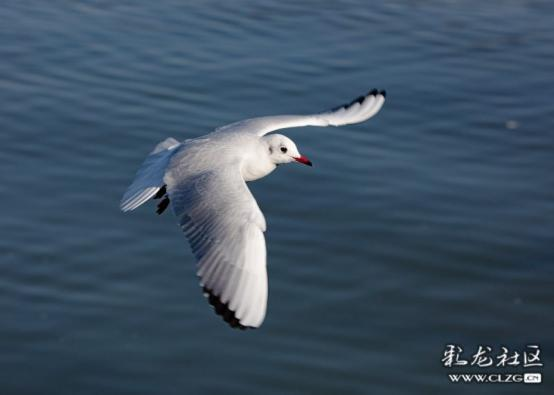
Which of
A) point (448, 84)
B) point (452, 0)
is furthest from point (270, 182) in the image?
point (452, 0)

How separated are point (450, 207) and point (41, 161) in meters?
3.95

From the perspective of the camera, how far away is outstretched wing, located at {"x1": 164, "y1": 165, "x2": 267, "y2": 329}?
20.9 feet

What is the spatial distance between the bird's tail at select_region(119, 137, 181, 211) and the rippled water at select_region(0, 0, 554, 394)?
5.04 ft

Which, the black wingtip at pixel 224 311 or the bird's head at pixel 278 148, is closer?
the black wingtip at pixel 224 311

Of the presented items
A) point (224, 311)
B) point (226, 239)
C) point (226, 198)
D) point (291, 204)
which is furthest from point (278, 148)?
point (291, 204)

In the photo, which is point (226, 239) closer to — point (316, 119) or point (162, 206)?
point (162, 206)

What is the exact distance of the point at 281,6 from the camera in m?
15.7

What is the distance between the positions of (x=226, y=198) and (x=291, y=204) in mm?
3605

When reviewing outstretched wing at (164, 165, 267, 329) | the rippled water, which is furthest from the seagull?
the rippled water

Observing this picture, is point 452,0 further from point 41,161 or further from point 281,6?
point 41,161

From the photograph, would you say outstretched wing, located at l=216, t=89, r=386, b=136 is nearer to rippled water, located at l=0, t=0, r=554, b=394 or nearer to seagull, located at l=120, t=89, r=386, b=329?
seagull, located at l=120, t=89, r=386, b=329

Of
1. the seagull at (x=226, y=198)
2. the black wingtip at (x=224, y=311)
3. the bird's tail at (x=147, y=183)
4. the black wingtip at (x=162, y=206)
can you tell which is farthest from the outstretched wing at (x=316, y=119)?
the black wingtip at (x=224, y=311)

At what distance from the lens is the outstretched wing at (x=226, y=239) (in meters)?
6.38

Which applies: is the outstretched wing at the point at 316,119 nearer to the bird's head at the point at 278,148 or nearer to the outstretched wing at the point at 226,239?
the bird's head at the point at 278,148
